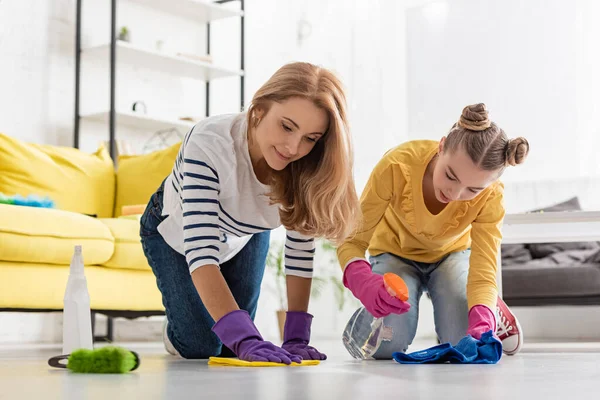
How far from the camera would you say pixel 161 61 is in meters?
4.38

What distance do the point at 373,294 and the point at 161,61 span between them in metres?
3.02

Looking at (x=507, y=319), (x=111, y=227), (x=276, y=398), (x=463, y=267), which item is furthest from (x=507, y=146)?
(x=111, y=227)

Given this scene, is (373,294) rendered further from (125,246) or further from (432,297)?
(125,246)

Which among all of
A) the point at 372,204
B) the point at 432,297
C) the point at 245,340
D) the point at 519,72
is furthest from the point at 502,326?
the point at 519,72

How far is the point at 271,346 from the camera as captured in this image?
1480mm

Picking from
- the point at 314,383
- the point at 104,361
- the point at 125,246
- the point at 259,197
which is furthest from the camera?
the point at 125,246

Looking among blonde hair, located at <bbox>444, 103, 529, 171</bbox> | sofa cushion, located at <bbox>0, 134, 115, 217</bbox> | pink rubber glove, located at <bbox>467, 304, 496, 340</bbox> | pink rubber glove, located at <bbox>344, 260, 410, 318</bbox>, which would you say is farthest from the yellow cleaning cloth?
sofa cushion, located at <bbox>0, 134, 115, 217</bbox>

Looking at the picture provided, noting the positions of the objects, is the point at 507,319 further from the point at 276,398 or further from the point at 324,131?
the point at 276,398

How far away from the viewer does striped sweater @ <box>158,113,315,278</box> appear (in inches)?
63.0

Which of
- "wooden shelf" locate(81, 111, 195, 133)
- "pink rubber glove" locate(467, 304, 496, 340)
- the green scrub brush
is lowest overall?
the green scrub brush

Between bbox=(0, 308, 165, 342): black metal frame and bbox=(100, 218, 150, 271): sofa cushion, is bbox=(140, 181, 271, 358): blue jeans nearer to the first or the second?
bbox=(0, 308, 165, 342): black metal frame

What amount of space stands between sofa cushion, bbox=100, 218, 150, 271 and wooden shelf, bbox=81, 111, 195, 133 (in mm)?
1125

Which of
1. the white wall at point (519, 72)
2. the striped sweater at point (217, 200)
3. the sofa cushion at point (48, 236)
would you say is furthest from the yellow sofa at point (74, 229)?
the white wall at point (519, 72)

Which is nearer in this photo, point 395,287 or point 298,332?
point 395,287
